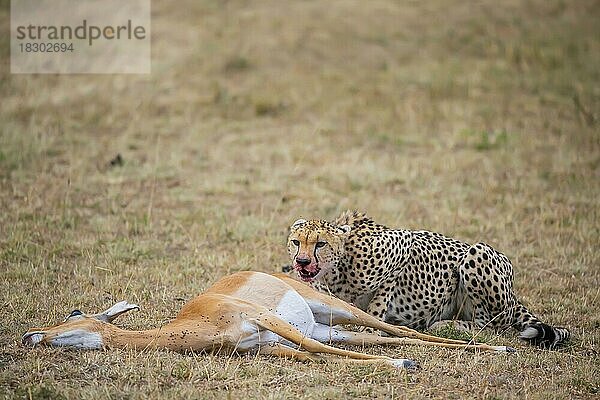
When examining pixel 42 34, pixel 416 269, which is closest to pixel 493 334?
pixel 416 269

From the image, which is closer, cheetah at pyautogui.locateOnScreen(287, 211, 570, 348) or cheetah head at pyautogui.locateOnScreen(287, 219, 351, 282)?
cheetah head at pyautogui.locateOnScreen(287, 219, 351, 282)

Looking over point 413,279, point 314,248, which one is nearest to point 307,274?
point 314,248

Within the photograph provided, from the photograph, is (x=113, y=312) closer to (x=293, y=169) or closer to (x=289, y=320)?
(x=289, y=320)

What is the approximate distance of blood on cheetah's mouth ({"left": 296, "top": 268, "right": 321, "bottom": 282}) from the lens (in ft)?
23.6

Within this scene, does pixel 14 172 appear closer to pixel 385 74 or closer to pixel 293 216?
pixel 293 216

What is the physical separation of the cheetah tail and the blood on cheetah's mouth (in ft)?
5.46

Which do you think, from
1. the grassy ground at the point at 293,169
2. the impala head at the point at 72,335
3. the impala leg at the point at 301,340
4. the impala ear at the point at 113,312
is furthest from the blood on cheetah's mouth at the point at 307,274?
the impala head at the point at 72,335

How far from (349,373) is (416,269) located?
5.81 feet

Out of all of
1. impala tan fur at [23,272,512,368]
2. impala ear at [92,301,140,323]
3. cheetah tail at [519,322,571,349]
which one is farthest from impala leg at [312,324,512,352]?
impala ear at [92,301,140,323]

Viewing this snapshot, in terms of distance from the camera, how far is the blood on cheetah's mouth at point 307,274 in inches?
283

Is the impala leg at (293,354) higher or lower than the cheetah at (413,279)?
lower

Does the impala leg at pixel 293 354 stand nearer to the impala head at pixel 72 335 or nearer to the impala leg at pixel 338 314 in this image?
the impala leg at pixel 338 314

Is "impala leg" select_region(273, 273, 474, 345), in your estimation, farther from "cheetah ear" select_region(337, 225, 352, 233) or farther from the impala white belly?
"cheetah ear" select_region(337, 225, 352, 233)

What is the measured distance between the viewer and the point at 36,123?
14.3 metres
